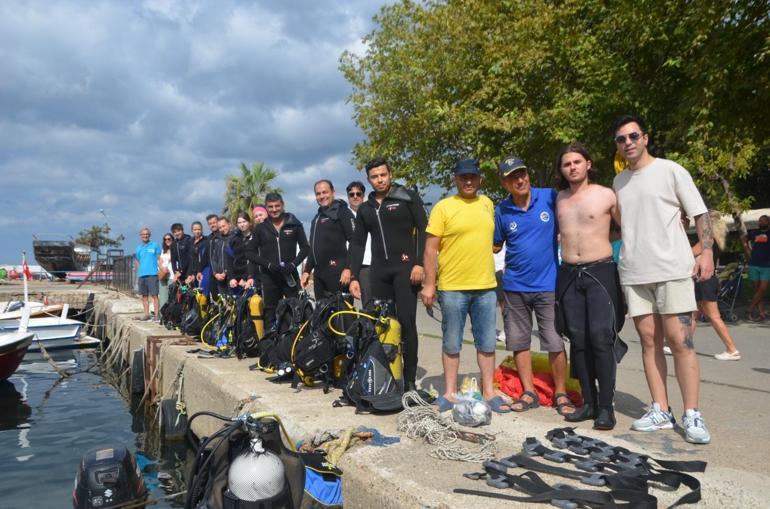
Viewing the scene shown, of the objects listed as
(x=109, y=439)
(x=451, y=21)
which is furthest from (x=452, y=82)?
(x=109, y=439)

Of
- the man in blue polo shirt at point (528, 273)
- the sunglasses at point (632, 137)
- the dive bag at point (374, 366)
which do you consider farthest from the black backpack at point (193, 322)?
the sunglasses at point (632, 137)

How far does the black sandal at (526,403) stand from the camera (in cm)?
478

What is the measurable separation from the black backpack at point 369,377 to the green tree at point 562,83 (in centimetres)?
765

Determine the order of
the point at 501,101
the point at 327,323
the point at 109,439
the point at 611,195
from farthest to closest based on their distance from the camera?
the point at 501,101 < the point at 109,439 < the point at 327,323 < the point at 611,195

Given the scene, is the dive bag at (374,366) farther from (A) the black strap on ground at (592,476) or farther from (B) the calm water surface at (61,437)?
(B) the calm water surface at (61,437)

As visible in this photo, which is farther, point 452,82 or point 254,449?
point 452,82

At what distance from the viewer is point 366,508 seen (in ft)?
10.8

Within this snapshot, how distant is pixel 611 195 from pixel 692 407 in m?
1.55

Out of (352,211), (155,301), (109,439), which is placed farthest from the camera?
(155,301)

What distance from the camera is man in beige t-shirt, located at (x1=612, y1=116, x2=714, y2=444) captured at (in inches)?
158

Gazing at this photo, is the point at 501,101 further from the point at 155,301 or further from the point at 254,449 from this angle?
the point at 254,449

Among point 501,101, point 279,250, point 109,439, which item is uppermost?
point 501,101

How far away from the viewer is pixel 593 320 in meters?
4.40

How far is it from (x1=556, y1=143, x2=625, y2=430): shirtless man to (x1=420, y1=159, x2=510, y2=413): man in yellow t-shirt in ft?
2.03
